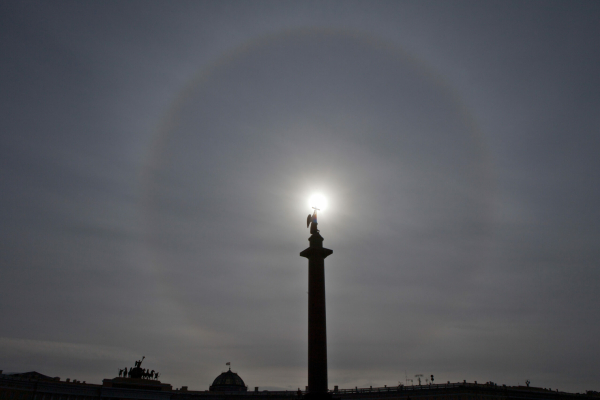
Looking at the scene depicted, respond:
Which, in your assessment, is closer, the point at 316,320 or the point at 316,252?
the point at 316,320

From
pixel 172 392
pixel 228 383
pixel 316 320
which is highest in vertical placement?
pixel 316 320

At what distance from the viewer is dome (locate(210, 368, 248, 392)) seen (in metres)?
138

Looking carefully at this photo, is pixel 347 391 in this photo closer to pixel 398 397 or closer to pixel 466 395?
pixel 398 397

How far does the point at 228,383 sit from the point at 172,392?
29.4 metres

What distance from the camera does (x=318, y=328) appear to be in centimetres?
6406

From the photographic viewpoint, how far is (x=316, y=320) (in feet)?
212

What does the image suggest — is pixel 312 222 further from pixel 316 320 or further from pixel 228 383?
pixel 228 383

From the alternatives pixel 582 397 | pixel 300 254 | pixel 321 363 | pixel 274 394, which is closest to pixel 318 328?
pixel 321 363

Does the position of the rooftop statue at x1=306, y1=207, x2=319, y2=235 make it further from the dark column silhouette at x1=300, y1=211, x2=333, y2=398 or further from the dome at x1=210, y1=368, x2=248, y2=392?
the dome at x1=210, y1=368, x2=248, y2=392

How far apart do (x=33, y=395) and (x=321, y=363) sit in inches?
2599

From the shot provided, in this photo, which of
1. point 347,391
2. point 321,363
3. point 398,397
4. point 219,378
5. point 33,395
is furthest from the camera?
point 219,378

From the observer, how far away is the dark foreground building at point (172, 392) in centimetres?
9244

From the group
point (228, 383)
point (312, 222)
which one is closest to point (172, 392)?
point (228, 383)

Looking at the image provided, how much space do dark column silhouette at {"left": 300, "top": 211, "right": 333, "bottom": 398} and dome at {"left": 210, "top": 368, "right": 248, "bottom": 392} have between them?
8492 cm
